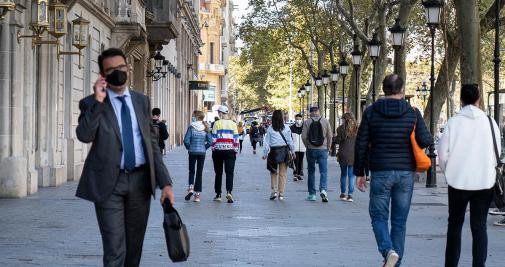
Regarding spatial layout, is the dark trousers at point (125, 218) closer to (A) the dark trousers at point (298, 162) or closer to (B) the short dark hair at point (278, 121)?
(B) the short dark hair at point (278, 121)

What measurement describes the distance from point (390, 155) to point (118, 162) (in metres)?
3.24

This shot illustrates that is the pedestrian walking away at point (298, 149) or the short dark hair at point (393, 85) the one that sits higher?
the short dark hair at point (393, 85)

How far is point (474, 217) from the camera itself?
29.4 ft

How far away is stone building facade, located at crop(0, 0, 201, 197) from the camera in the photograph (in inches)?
730

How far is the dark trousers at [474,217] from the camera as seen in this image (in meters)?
8.94

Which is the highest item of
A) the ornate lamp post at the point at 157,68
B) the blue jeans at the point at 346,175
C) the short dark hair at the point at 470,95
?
the ornate lamp post at the point at 157,68

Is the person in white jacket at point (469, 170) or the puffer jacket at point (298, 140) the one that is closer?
the person in white jacket at point (469, 170)

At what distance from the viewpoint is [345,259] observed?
34.5 feet

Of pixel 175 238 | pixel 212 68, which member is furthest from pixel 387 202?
pixel 212 68

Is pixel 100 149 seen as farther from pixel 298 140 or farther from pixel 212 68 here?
pixel 212 68

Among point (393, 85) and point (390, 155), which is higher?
point (393, 85)

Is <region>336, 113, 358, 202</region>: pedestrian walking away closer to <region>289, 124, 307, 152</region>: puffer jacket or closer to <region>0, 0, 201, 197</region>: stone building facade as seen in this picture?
<region>0, 0, 201, 197</region>: stone building facade

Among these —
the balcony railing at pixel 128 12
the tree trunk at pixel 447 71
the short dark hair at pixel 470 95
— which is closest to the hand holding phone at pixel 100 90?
the short dark hair at pixel 470 95

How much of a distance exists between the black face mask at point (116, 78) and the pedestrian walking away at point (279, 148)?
12477mm
